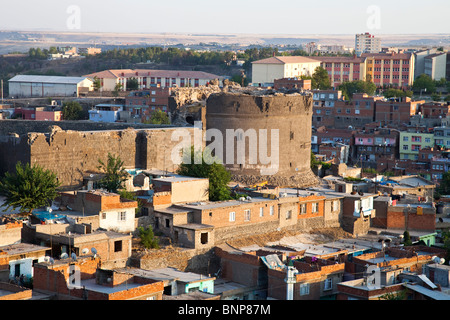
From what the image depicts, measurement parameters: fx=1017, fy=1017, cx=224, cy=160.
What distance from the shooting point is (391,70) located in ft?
244

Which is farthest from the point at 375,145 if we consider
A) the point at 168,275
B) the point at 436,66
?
the point at 436,66

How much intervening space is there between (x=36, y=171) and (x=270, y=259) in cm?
582

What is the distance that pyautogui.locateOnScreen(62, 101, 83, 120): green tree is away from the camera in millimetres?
46250

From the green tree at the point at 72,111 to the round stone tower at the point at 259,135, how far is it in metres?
19.0

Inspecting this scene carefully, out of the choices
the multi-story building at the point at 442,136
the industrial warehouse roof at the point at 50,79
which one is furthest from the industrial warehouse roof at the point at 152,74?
the multi-story building at the point at 442,136

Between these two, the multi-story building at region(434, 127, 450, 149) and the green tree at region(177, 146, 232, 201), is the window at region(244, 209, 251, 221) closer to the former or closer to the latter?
the green tree at region(177, 146, 232, 201)

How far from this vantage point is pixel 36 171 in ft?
74.0

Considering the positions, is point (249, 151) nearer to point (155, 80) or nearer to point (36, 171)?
point (36, 171)

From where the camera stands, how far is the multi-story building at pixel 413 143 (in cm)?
4472

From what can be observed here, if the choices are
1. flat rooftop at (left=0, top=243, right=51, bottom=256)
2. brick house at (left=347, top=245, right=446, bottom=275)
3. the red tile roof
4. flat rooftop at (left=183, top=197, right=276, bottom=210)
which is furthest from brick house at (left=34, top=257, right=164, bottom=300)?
the red tile roof

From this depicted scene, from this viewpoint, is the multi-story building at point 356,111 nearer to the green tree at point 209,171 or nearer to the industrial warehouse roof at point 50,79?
the industrial warehouse roof at point 50,79

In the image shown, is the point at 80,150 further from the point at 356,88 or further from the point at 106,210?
the point at 356,88

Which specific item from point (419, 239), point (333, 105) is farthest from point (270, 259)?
point (333, 105)

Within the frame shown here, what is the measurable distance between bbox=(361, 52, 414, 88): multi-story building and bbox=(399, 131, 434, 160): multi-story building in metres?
28.2
